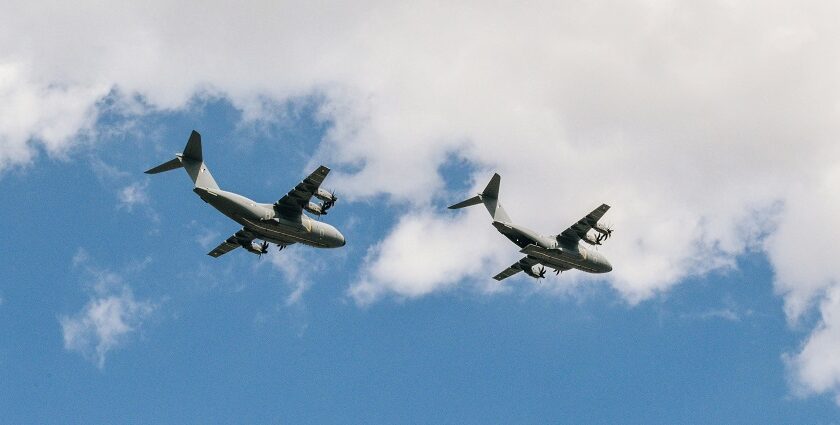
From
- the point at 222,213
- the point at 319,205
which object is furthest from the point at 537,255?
the point at 222,213

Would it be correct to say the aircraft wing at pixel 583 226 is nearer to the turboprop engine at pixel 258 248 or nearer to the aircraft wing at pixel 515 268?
the aircraft wing at pixel 515 268

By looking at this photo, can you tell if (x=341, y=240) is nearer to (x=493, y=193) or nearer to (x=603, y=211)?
(x=493, y=193)

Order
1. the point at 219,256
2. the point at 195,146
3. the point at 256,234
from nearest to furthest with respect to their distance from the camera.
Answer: the point at 195,146 → the point at 256,234 → the point at 219,256

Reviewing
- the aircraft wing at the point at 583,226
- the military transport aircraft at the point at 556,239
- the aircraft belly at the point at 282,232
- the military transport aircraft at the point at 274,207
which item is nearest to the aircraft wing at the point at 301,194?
the military transport aircraft at the point at 274,207

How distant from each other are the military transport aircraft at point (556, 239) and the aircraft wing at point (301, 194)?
11.3 m

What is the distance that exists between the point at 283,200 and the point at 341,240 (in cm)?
597

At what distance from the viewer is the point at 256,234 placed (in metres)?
84.4

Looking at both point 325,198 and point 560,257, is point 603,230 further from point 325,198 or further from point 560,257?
point 325,198

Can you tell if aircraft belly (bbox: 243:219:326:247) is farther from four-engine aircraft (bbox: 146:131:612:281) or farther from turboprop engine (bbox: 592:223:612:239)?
turboprop engine (bbox: 592:223:612:239)

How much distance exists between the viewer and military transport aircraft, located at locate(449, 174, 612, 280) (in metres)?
86.4

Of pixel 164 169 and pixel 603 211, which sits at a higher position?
pixel 603 211

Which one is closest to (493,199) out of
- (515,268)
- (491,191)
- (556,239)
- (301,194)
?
(491,191)

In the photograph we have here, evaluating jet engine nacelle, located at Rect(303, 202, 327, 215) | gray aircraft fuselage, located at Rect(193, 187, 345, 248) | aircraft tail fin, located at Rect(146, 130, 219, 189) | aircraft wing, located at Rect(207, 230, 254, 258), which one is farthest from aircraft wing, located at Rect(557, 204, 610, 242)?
aircraft tail fin, located at Rect(146, 130, 219, 189)

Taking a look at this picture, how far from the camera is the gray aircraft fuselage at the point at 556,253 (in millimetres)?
86000
